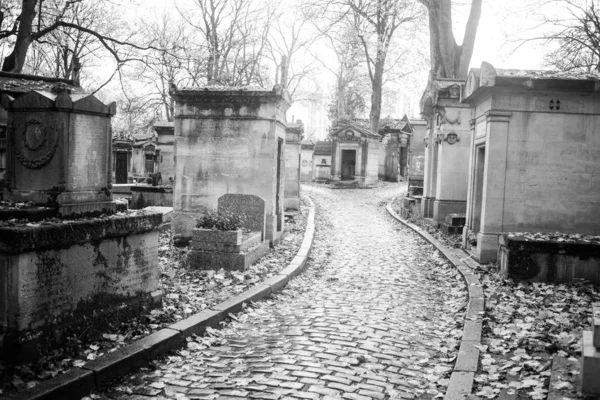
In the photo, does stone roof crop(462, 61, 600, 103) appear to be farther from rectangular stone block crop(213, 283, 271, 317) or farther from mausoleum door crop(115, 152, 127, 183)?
mausoleum door crop(115, 152, 127, 183)

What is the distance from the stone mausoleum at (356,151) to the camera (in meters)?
31.2

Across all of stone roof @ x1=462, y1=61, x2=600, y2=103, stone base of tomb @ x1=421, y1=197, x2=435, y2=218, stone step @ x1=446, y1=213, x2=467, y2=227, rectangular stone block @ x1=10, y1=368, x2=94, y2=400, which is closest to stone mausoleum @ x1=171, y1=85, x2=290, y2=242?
stone roof @ x1=462, y1=61, x2=600, y2=103

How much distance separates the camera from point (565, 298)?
6559 mm

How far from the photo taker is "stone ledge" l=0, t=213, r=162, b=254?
388 cm

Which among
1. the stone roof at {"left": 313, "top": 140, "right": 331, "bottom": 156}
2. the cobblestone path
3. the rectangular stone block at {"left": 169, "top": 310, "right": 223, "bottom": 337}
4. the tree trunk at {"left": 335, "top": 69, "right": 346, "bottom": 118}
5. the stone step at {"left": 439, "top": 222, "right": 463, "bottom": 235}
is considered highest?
the tree trunk at {"left": 335, "top": 69, "right": 346, "bottom": 118}

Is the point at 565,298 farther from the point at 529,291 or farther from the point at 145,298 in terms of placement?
the point at 145,298

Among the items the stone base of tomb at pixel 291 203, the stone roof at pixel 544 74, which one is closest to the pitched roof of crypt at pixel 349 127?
the stone base of tomb at pixel 291 203

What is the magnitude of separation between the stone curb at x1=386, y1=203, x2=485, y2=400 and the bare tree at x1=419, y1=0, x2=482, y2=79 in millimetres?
9298

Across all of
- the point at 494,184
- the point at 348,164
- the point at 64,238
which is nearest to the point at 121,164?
the point at 348,164

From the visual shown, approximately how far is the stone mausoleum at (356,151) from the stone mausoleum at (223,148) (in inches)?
804

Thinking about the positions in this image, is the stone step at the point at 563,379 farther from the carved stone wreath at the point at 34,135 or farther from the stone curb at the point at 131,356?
the carved stone wreath at the point at 34,135

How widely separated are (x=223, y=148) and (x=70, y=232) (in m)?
6.33

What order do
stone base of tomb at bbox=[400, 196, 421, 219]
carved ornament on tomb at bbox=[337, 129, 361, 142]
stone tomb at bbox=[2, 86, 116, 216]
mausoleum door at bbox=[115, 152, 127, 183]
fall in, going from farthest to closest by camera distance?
mausoleum door at bbox=[115, 152, 127, 183] → carved ornament on tomb at bbox=[337, 129, 361, 142] → stone base of tomb at bbox=[400, 196, 421, 219] → stone tomb at bbox=[2, 86, 116, 216]

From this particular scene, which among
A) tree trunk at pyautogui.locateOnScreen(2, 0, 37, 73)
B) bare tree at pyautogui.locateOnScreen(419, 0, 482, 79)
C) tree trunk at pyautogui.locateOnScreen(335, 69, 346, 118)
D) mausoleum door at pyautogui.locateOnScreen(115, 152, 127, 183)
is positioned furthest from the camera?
tree trunk at pyautogui.locateOnScreen(335, 69, 346, 118)
